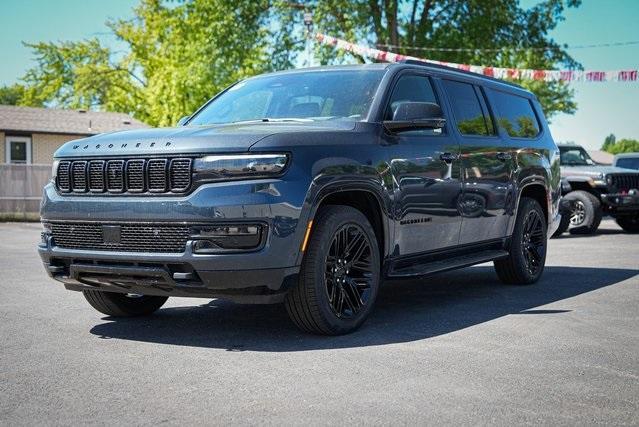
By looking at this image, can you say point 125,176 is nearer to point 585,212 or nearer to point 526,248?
point 526,248

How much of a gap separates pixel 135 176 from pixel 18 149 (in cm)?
3219

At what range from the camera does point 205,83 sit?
33656 mm

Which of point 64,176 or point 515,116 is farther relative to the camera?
point 515,116

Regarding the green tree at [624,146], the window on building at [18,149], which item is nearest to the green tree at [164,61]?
the window on building at [18,149]

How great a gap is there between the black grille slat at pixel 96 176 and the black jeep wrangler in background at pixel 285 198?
0.01m

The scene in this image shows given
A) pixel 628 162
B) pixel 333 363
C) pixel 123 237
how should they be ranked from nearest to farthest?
pixel 333 363
pixel 123 237
pixel 628 162

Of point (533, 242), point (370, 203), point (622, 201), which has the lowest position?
point (622, 201)

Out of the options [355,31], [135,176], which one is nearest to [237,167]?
[135,176]

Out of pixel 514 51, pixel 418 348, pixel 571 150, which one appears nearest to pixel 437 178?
pixel 418 348

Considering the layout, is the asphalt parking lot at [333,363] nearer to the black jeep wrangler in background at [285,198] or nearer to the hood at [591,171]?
the black jeep wrangler in background at [285,198]

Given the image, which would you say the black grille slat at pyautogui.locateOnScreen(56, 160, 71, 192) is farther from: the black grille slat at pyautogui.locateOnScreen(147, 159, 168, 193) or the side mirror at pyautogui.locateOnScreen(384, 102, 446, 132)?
the side mirror at pyautogui.locateOnScreen(384, 102, 446, 132)

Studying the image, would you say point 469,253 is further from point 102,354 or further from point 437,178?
point 102,354

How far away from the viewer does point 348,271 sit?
19.5 feet

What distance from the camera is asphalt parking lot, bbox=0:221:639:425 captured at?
406 centimetres
